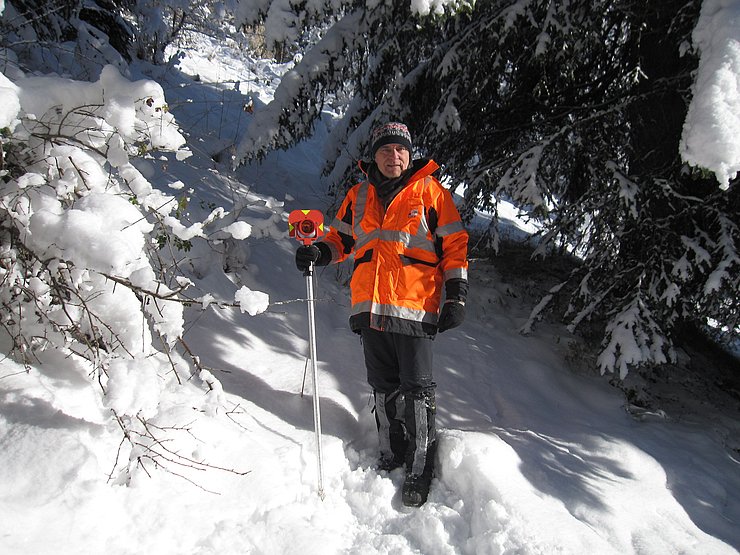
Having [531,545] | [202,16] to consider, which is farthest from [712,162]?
[202,16]

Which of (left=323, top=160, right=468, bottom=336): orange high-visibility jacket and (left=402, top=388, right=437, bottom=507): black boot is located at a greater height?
(left=323, top=160, right=468, bottom=336): orange high-visibility jacket

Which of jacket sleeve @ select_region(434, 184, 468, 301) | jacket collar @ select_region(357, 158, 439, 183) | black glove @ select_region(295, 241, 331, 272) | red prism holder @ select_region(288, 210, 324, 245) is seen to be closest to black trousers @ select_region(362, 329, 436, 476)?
jacket sleeve @ select_region(434, 184, 468, 301)

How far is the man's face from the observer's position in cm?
285

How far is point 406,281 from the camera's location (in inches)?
108

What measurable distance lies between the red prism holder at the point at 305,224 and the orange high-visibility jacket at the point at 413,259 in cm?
36

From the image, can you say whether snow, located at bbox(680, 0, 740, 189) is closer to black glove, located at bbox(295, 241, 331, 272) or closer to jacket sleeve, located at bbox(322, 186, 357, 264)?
jacket sleeve, located at bbox(322, 186, 357, 264)

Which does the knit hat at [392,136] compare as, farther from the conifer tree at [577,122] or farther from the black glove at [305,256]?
the conifer tree at [577,122]

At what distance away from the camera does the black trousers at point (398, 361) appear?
9.28 feet

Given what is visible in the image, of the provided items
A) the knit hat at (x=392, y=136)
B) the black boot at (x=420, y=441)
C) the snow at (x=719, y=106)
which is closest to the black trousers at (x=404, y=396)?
the black boot at (x=420, y=441)

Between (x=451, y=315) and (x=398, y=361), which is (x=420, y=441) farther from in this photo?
(x=451, y=315)

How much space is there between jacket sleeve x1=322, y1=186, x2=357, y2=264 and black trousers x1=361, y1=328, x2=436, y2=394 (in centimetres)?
58

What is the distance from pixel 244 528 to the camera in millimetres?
2230

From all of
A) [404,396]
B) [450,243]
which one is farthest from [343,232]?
[404,396]

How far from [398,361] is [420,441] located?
50cm
